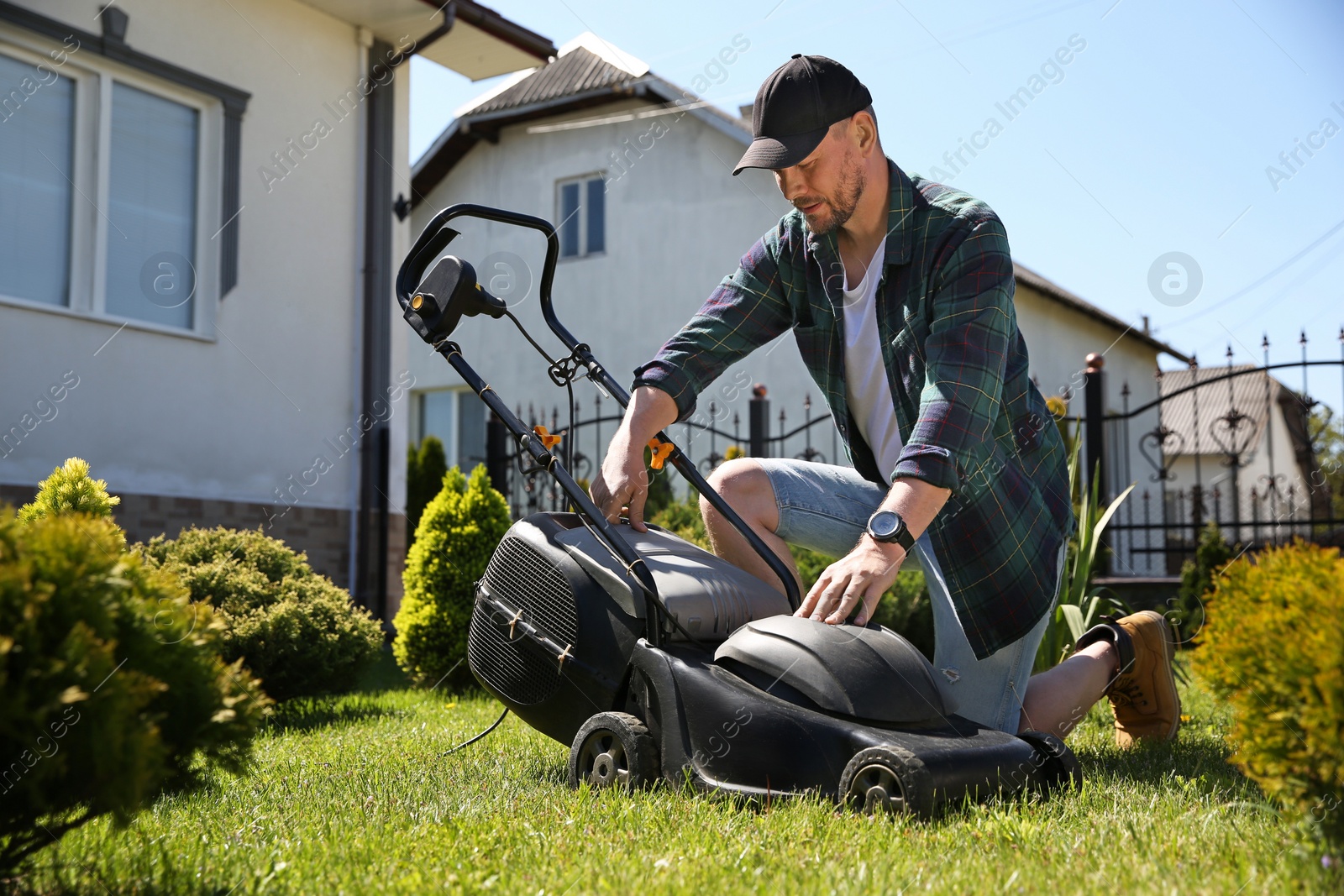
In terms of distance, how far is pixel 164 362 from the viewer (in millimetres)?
6656

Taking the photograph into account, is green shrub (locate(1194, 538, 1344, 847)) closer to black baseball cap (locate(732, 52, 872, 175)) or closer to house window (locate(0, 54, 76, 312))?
black baseball cap (locate(732, 52, 872, 175))

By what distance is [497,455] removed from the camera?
372 inches

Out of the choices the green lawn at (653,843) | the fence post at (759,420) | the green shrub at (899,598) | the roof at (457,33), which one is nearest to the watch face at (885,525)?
the green lawn at (653,843)

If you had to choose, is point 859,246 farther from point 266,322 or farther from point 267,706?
point 266,322

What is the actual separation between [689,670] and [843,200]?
1.27 metres

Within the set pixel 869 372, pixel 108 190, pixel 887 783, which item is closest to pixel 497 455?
pixel 108 190

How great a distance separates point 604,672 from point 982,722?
1.07 m

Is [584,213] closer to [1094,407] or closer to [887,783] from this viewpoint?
[1094,407]

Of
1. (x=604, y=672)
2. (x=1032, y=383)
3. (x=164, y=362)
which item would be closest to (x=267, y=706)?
(x=604, y=672)

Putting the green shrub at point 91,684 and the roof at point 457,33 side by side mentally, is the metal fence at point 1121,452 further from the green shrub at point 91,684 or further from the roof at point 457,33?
the roof at point 457,33

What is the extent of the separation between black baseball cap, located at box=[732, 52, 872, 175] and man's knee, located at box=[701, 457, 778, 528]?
84cm

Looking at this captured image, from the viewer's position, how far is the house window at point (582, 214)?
48.9 feet

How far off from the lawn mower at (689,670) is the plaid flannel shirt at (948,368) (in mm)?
417

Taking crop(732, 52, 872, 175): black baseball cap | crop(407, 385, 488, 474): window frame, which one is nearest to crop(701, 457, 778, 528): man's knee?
crop(732, 52, 872, 175): black baseball cap
